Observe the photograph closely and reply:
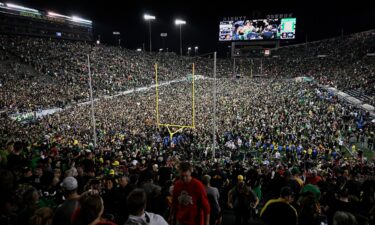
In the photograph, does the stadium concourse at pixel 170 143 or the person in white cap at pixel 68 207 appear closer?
the person in white cap at pixel 68 207

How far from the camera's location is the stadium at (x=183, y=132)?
3.20 metres

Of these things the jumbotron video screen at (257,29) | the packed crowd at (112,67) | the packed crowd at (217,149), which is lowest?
the packed crowd at (217,149)

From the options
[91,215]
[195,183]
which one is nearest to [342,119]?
[195,183]

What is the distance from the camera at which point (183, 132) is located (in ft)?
48.8

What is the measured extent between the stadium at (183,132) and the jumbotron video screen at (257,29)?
145 millimetres

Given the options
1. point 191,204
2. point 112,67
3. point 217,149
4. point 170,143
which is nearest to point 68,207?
point 191,204

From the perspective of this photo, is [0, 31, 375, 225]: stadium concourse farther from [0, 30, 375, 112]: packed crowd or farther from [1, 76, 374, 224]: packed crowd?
[0, 30, 375, 112]: packed crowd

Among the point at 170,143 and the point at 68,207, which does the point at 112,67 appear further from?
the point at 68,207

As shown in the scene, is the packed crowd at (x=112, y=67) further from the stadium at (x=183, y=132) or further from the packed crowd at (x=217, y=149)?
the packed crowd at (x=217, y=149)

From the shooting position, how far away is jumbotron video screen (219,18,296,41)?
38.6m

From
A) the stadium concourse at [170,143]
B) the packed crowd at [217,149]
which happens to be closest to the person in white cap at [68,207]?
the stadium concourse at [170,143]

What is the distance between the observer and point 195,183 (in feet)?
10.2

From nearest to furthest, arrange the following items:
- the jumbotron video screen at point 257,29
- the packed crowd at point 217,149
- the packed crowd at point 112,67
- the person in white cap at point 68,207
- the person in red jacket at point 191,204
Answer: the person in white cap at point 68,207 → the person in red jacket at point 191,204 → the packed crowd at point 217,149 → the packed crowd at point 112,67 → the jumbotron video screen at point 257,29

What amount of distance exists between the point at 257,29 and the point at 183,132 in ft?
101
